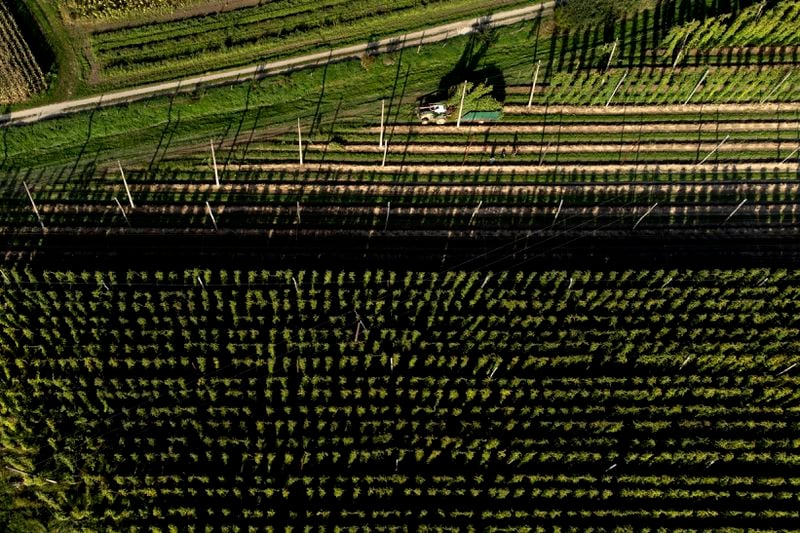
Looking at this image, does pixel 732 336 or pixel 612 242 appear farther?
pixel 612 242

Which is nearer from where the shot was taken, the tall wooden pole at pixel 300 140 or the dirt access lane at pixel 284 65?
the tall wooden pole at pixel 300 140

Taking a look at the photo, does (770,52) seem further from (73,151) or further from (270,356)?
(73,151)

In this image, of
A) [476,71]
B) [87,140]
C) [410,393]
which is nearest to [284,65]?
[476,71]

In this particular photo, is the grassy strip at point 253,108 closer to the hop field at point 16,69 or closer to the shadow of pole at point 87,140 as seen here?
the shadow of pole at point 87,140

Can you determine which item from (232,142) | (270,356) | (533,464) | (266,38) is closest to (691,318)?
(533,464)

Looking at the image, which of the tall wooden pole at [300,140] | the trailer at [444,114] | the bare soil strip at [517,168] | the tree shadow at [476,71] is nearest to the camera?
the tall wooden pole at [300,140]

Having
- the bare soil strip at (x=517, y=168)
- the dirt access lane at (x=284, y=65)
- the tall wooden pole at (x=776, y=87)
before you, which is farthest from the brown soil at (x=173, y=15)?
the tall wooden pole at (x=776, y=87)
